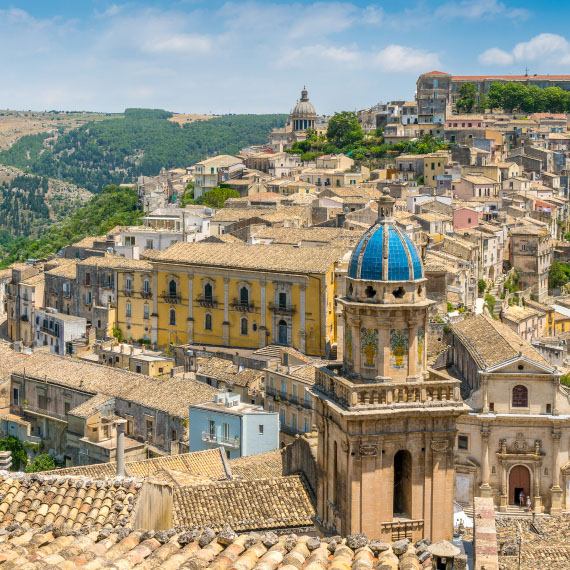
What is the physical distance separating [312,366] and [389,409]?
23720 millimetres

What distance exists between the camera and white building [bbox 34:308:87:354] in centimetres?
5662

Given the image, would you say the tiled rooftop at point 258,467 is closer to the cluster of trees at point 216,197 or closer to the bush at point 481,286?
the bush at point 481,286

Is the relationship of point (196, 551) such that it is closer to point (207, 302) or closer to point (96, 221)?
point (207, 302)

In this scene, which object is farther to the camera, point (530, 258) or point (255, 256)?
point (530, 258)

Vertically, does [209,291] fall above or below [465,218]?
below

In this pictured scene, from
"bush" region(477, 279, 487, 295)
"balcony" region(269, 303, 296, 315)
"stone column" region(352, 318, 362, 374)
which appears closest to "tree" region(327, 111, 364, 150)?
"bush" region(477, 279, 487, 295)

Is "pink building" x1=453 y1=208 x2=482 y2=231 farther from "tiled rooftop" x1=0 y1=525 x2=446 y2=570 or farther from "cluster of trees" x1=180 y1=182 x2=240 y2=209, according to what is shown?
"tiled rooftop" x1=0 y1=525 x2=446 y2=570

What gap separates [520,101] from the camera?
120m

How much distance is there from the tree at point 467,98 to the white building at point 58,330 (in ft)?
229

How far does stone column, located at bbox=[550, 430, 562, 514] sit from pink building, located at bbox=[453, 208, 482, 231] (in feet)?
115

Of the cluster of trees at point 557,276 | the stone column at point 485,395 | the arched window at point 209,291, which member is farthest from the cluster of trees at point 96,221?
the stone column at point 485,395

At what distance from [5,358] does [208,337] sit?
947cm

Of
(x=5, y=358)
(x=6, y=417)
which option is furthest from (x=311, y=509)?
(x=5, y=358)

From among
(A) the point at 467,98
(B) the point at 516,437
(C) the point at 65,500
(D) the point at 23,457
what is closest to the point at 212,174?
(A) the point at 467,98
